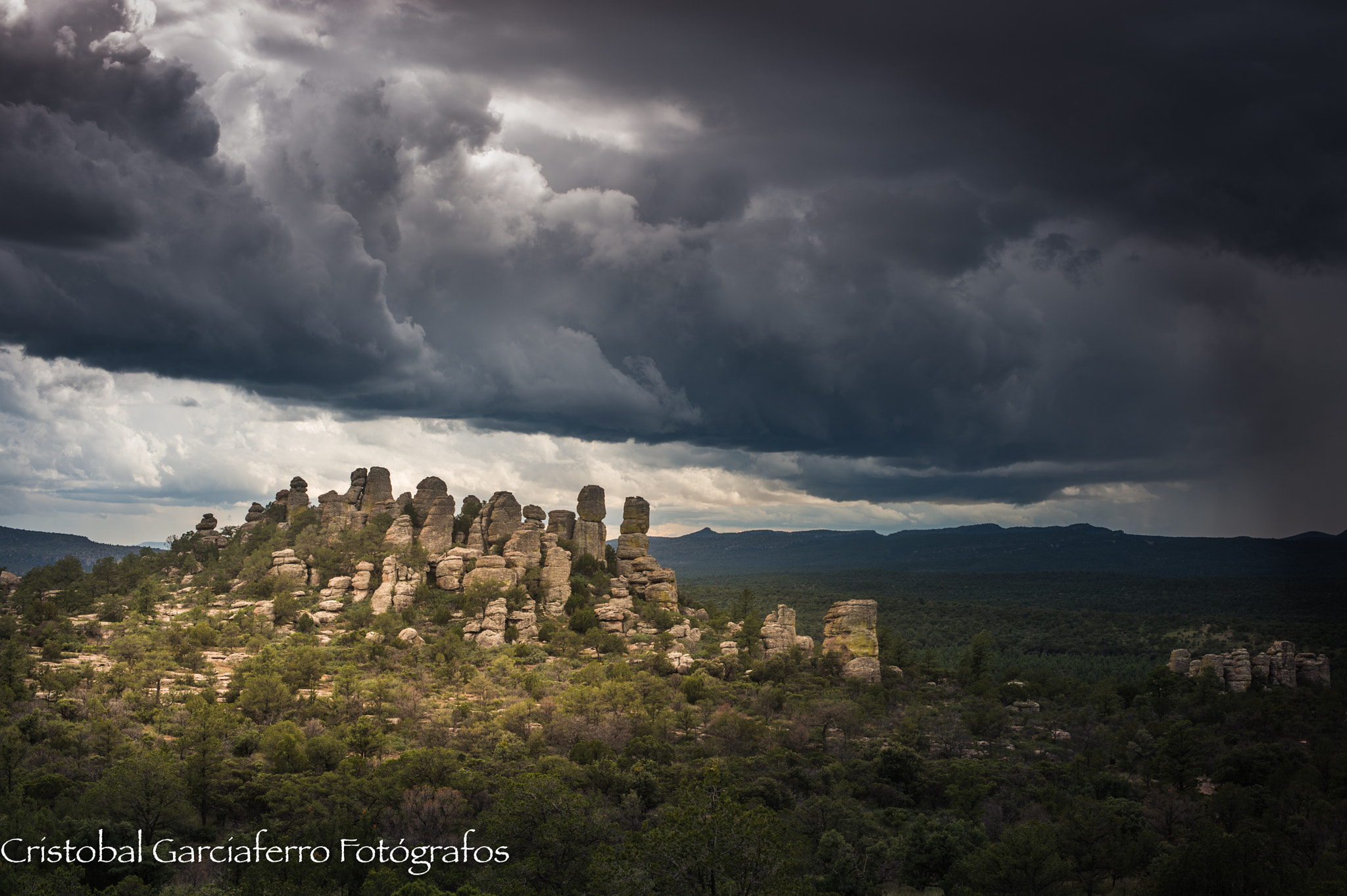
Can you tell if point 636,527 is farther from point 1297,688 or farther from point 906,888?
point 1297,688

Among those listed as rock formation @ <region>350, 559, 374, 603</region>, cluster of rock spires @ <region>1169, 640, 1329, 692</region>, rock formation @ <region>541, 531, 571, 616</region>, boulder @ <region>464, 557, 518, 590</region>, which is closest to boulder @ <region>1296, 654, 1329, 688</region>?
cluster of rock spires @ <region>1169, 640, 1329, 692</region>

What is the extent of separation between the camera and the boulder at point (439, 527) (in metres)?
95.6

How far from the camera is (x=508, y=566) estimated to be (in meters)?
94.4

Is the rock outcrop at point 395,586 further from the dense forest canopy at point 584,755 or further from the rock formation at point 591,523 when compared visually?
the rock formation at point 591,523

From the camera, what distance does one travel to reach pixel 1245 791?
5600 centimetres

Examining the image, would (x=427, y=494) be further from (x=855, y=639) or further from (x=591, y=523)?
(x=855, y=639)

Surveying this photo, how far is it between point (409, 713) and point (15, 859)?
31.1m

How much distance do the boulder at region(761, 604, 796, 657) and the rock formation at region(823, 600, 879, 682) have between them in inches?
151

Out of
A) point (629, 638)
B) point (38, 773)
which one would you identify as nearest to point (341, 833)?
point (38, 773)

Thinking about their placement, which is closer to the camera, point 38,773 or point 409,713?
point 38,773

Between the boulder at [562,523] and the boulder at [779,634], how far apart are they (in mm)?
26015

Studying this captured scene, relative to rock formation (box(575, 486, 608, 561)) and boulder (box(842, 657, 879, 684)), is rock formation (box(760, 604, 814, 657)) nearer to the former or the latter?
boulder (box(842, 657, 879, 684))

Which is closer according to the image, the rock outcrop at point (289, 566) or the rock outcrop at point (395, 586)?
the rock outcrop at point (395, 586)

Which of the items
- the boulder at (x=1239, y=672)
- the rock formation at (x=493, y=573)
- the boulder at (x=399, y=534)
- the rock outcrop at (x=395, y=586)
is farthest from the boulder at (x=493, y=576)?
the boulder at (x=1239, y=672)
